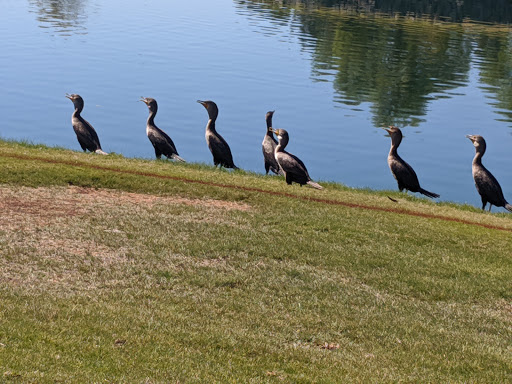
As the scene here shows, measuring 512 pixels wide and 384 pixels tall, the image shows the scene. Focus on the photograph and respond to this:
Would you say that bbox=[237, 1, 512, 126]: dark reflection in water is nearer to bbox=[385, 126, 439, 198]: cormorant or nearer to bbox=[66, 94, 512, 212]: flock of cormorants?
bbox=[66, 94, 512, 212]: flock of cormorants

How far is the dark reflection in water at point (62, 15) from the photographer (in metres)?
78.6

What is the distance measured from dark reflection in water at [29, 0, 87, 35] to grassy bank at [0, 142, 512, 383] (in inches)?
2338

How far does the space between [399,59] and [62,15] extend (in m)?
39.0

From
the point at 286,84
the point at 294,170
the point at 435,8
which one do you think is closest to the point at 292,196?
the point at 294,170

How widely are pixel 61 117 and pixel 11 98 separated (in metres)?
4.99

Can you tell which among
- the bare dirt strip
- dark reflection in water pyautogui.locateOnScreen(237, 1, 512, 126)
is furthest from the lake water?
the bare dirt strip

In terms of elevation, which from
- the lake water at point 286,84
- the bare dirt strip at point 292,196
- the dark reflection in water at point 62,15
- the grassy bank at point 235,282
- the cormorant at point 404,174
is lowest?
the dark reflection in water at point 62,15

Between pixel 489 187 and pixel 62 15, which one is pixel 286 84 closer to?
pixel 489 187

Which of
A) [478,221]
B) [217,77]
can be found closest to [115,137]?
[217,77]

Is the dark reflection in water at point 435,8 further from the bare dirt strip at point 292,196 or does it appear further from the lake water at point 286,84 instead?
the bare dirt strip at point 292,196

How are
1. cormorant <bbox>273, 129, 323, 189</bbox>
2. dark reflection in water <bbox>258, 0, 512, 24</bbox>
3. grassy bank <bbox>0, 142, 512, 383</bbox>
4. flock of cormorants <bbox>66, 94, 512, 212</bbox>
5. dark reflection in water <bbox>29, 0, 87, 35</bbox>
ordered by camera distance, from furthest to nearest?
dark reflection in water <bbox>258, 0, 512, 24</bbox>
dark reflection in water <bbox>29, 0, 87, 35</bbox>
flock of cormorants <bbox>66, 94, 512, 212</bbox>
cormorant <bbox>273, 129, 323, 189</bbox>
grassy bank <bbox>0, 142, 512, 383</bbox>

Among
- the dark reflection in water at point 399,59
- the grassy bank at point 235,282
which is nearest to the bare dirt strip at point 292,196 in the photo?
the grassy bank at point 235,282

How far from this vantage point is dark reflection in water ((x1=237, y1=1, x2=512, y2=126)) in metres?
54.6

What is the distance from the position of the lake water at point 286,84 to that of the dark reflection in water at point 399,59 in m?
0.18
